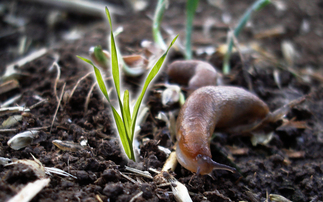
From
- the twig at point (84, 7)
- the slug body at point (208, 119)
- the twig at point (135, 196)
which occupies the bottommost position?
the twig at point (135, 196)

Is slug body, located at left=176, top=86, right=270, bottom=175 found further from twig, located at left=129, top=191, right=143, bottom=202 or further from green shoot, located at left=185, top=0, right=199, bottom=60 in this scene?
green shoot, located at left=185, top=0, right=199, bottom=60

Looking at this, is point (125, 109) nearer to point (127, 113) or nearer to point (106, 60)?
point (127, 113)

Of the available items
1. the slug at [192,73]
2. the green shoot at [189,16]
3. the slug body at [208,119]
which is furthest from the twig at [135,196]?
the green shoot at [189,16]

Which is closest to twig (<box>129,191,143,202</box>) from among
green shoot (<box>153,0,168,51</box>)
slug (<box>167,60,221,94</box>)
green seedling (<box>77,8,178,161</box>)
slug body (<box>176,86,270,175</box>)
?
green seedling (<box>77,8,178,161</box>)

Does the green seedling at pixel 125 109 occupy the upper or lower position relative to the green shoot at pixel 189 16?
lower

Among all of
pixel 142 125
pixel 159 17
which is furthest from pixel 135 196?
pixel 159 17

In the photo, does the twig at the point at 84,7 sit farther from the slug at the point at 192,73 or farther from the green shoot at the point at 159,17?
the slug at the point at 192,73
